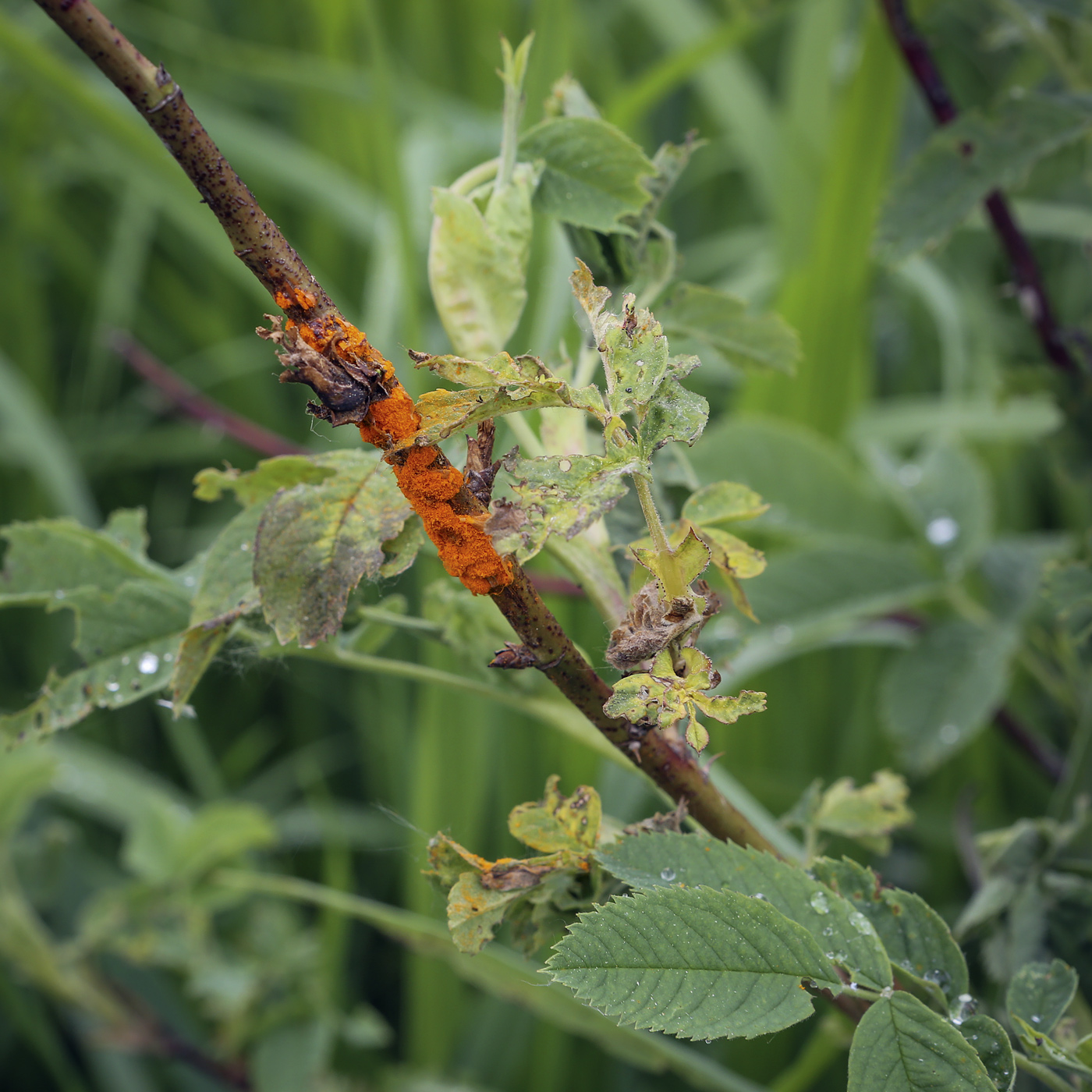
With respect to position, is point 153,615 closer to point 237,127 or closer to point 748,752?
point 748,752

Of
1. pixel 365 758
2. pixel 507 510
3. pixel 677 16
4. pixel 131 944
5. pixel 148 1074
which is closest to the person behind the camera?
pixel 507 510

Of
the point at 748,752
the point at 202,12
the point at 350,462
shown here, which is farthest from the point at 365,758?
the point at 202,12

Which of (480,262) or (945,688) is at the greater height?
(480,262)

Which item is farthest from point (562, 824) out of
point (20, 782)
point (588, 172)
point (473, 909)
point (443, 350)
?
point (443, 350)

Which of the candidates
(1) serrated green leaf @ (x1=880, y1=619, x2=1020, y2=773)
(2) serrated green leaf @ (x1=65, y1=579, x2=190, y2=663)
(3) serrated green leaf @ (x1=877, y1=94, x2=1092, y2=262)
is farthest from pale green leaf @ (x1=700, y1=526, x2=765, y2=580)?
(1) serrated green leaf @ (x1=880, y1=619, x2=1020, y2=773)

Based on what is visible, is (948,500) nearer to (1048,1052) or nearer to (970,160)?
(970,160)

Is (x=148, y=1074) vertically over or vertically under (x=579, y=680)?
under
